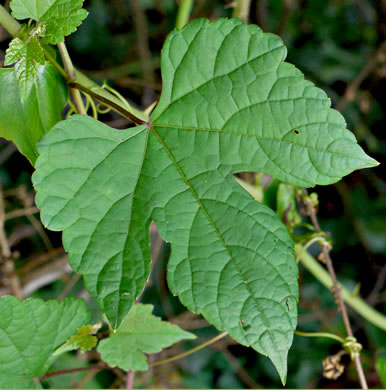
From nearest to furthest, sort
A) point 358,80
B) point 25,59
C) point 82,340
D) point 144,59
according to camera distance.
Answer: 1. point 25,59
2. point 82,340
3. point 144,59
4. point 358,80

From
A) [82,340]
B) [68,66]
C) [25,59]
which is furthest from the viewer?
[82,340]

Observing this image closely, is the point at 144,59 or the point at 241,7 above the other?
the point at 241,7

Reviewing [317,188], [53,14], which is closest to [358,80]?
[317,188]

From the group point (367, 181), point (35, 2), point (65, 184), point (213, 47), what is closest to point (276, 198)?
point (213, 47)

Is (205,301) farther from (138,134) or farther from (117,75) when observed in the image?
(117,75)

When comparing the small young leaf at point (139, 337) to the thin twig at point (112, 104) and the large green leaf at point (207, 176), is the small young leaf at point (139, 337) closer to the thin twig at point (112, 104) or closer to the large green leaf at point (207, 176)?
the large green leaf at point (207, 176)

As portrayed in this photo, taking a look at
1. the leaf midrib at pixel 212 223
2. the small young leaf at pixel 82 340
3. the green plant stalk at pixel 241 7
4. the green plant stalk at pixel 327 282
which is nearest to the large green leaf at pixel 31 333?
the small young leaf at pixel 82 340

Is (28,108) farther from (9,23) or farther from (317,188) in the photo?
(317,188)
